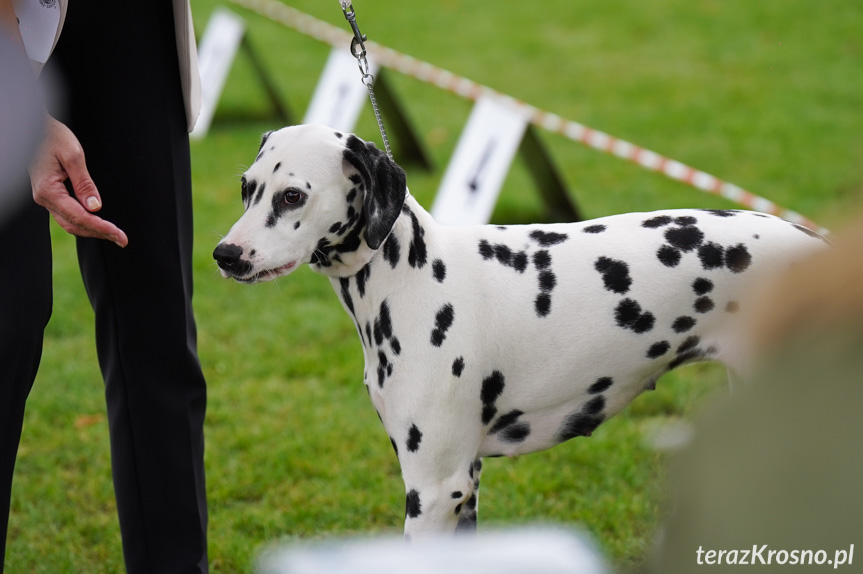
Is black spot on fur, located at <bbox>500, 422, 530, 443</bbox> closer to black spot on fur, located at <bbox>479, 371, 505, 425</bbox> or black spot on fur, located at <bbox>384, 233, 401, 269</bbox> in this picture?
black spot on fur, located at <bbox>479, 371, 505, 425</bbox>

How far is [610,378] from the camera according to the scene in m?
2.59

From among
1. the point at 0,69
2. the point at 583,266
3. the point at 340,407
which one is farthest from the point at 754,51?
the point at 0,69

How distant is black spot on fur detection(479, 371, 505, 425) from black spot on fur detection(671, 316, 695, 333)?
1.55 ft

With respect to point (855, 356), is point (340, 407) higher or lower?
lower

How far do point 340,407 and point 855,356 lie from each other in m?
3.67

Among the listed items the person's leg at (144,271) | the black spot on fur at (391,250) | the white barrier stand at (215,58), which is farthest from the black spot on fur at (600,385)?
the white barrier stand at (215,58)

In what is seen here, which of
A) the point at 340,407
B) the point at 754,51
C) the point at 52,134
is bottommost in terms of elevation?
the point at 340,407

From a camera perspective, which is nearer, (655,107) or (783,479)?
(783,479)

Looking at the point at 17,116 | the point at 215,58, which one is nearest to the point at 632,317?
the point at 17,116

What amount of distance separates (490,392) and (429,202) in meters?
4.22

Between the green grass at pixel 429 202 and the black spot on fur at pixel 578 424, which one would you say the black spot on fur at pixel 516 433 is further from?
the green grass at pixel 429 202

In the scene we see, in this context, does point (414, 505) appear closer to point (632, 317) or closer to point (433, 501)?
point (433, 501)

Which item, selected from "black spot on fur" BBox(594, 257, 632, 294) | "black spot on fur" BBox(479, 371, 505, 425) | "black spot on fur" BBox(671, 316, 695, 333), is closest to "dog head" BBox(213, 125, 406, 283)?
"black spot on fur" BBox(479, 371, 505, 425)

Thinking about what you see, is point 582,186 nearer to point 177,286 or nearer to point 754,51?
point 754,51
